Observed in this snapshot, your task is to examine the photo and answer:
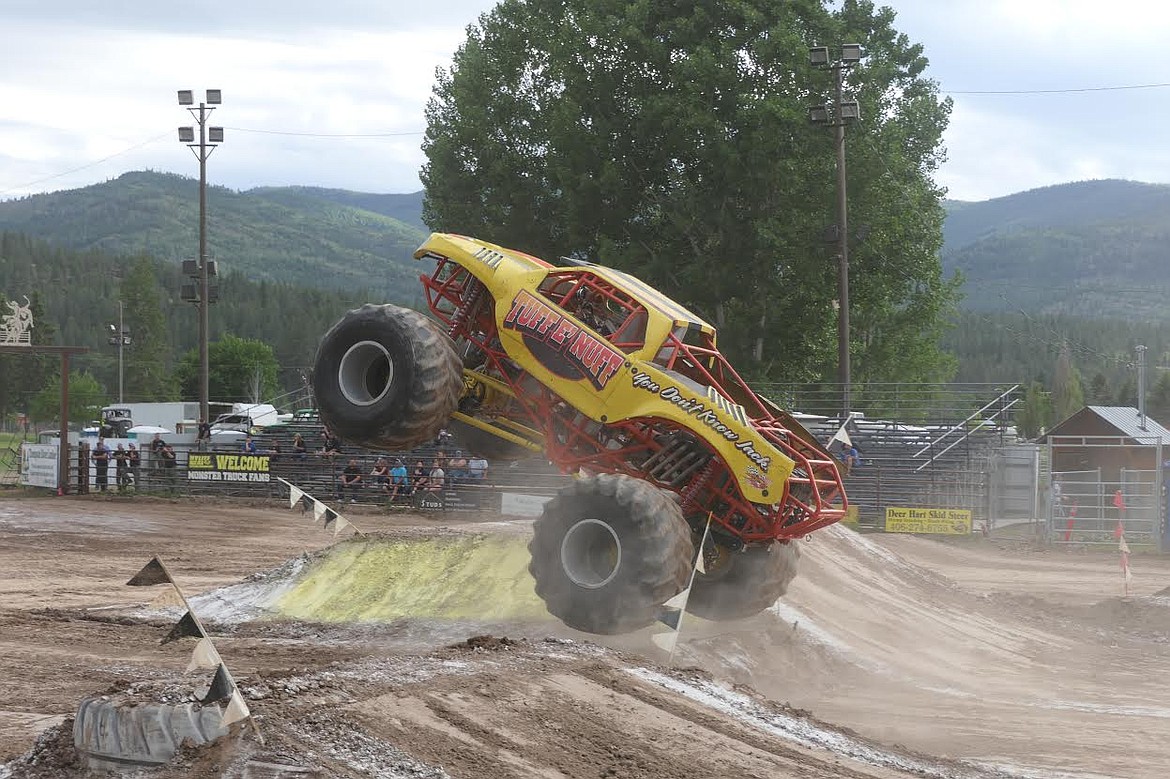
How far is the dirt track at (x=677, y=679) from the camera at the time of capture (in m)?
6.42

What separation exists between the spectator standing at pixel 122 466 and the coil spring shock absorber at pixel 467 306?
69.3 feet

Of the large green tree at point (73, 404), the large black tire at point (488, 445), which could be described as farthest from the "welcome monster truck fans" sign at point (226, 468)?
the large green tree at point (73, 404)

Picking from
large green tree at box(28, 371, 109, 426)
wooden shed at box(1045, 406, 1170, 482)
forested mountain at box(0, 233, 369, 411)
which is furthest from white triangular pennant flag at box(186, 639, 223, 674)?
forested mountain at box(0, 233, 369, 411)

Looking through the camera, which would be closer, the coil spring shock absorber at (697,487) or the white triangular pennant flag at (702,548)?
the white triangular pennant flag at (702,548)

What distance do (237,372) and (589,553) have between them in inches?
3800

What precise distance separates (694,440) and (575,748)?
166 inches

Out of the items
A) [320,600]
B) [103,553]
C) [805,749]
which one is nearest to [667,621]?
[805,749]

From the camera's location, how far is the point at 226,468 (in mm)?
29766

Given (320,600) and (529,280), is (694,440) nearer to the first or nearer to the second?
(529,280)

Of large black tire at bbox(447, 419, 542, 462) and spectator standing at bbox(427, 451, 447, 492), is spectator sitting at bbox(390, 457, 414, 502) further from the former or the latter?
large black tire at bbox(447, 419, 542, 462)

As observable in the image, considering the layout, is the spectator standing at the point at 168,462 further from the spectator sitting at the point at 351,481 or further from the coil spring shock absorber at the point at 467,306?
the coil spring shock absorber at the point at 467,306

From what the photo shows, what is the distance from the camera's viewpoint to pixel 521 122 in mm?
44188

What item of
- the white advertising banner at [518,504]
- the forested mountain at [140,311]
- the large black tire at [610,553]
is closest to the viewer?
the large black tire at [610,553]

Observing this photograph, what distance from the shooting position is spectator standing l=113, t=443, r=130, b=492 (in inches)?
1188
